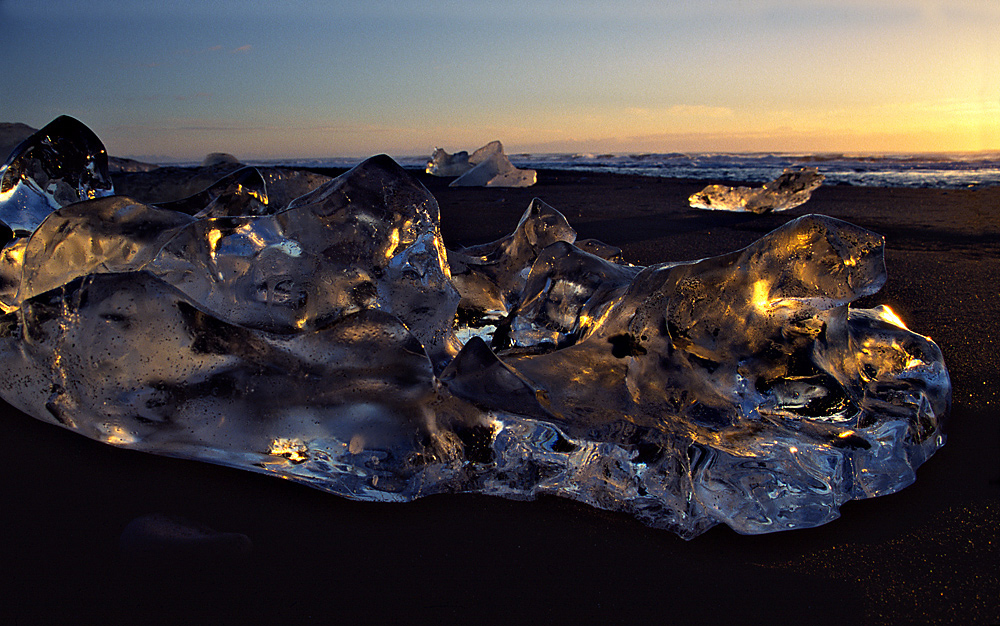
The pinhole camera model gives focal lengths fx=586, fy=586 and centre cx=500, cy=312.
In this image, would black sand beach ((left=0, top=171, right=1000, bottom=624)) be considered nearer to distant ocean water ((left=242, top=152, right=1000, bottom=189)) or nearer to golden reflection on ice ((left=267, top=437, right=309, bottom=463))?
golden reflection on ice ((left=267, top=437, right=309, bottom=463))

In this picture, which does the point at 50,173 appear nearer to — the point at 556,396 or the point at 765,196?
the point at 556,396

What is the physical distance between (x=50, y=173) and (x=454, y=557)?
6.99 feet

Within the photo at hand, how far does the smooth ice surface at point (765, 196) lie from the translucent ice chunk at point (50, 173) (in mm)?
5571

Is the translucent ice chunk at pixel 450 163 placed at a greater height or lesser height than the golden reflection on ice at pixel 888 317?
greater

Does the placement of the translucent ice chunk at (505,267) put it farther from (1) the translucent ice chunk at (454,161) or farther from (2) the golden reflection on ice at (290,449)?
(1) the translucent ice chunk at (454,161)

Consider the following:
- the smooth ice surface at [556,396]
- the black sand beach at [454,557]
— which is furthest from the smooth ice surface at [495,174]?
the black sand beach at [454,557]

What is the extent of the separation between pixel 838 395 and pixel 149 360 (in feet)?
4.48

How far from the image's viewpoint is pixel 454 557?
101cm

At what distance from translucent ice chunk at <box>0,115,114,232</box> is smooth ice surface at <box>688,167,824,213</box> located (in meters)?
5.57

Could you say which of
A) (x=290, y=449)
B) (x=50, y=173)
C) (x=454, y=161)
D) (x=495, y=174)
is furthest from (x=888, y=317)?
(x=454, y=161)

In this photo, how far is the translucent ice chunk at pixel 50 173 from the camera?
2061 millimetres

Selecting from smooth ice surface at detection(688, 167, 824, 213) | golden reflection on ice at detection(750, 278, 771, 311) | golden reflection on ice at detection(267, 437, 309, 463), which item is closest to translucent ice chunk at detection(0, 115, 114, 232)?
golden reflection on ice at detection(267, 437, 309, 463)

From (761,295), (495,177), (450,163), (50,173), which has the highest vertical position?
(450,163)

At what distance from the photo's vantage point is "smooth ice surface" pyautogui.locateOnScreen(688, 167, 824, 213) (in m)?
6.29
